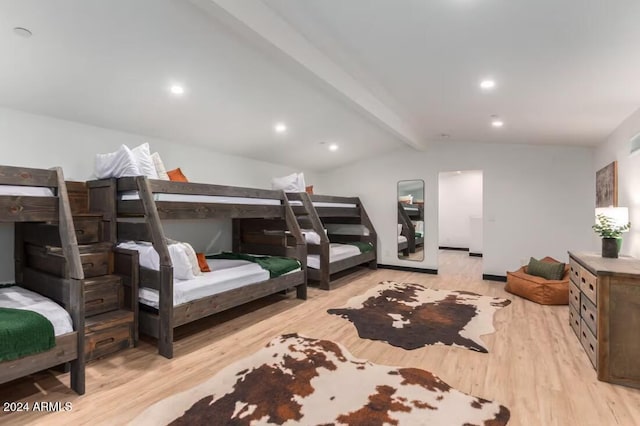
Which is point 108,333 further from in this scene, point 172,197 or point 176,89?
point 176,89

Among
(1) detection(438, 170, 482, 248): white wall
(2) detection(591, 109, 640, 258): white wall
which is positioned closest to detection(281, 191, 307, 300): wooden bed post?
(2) detection(591, 109, 640, 258): white wall

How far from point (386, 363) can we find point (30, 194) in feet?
9.20

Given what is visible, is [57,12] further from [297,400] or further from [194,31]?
[297,400]

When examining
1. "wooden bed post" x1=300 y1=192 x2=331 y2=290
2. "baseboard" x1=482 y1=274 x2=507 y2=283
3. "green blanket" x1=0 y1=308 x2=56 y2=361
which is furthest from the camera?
"baseboard" x1=482 y1=274 x2=507 y2=283

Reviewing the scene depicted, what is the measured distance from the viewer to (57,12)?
76.7 inches

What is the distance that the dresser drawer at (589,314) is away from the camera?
7.62ft

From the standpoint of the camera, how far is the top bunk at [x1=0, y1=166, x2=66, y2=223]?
2.04 meters

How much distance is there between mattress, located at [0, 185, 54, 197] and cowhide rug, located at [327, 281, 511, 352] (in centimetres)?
277

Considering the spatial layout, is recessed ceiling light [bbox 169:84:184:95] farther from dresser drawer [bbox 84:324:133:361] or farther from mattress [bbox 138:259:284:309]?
dresser drawer [bbox 84:324:133:361]

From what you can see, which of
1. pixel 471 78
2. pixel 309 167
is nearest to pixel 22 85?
pixel 471 78

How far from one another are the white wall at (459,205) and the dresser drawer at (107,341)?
8.35 m

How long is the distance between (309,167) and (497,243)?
12.1 feet

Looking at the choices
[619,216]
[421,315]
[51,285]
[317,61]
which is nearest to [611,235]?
[619,216]

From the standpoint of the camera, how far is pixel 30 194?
2.19m
